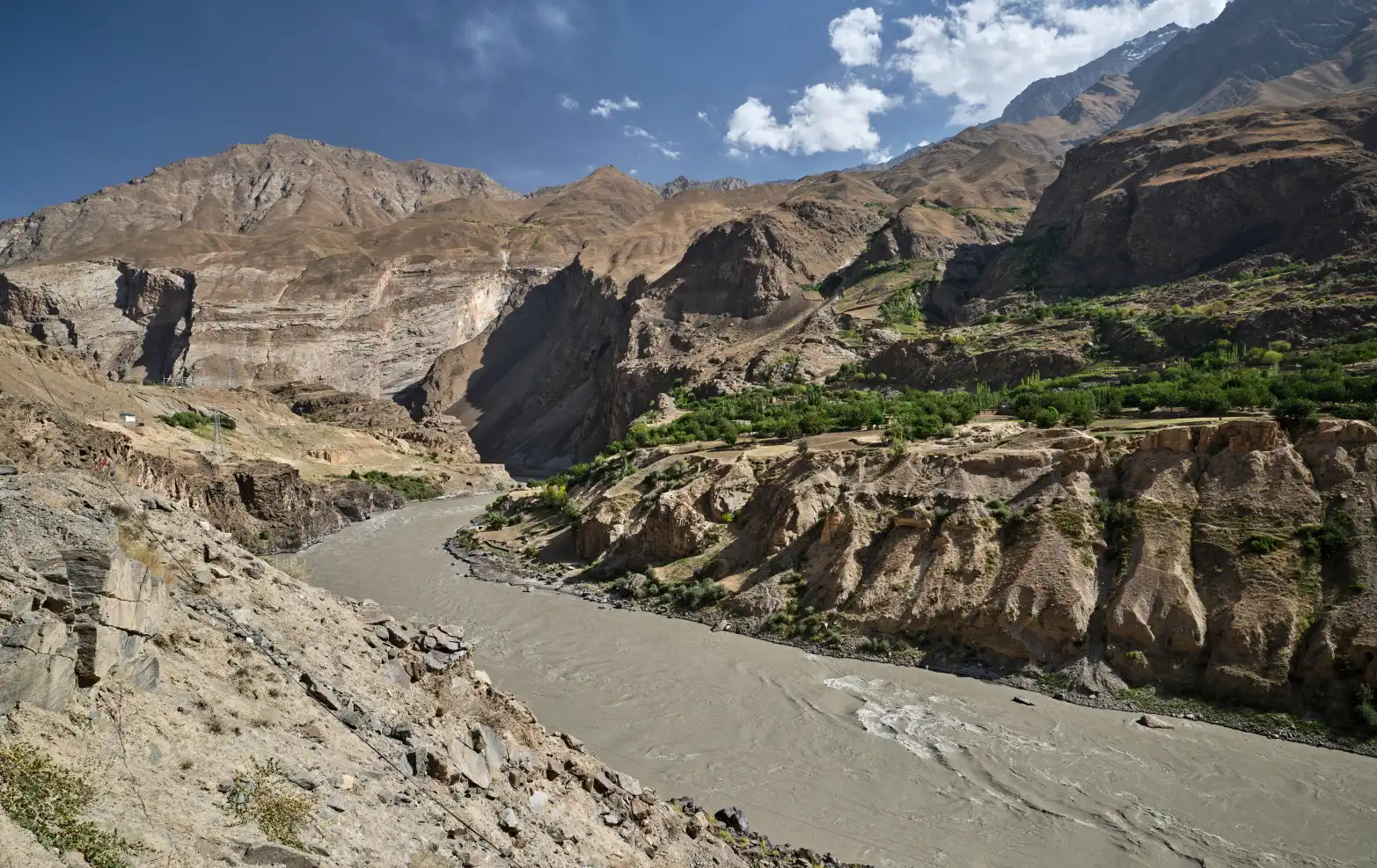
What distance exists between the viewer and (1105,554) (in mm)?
19078

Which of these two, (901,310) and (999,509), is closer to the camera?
(999,509)

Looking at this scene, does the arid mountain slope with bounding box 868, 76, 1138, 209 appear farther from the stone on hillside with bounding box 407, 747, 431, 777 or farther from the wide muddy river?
the stone on hillside with bounding box 407, 747, 431, 777

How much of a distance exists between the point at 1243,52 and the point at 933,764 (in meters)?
201

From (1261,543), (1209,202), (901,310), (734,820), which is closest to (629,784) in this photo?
(734,820)

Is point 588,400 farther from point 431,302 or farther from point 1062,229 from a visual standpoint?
point 1062,229

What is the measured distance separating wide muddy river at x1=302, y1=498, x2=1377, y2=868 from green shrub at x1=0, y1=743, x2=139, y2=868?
9.27m

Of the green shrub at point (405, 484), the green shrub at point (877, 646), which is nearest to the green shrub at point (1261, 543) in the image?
the green shrub at point (877, 646)

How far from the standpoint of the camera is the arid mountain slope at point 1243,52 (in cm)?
13975

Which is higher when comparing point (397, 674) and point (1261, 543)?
point (1261, 543)

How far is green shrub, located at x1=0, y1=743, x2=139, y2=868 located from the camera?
432 centimetres

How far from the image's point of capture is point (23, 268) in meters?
99.5

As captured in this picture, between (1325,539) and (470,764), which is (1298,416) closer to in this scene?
(1325,539)

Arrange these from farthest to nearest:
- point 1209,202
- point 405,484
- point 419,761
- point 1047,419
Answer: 1. point 1209,202
2. point 405,484
3. point 1047,419
4. point 419,761

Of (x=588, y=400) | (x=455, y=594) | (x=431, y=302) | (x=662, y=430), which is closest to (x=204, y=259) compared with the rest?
(x=431, y=302)
